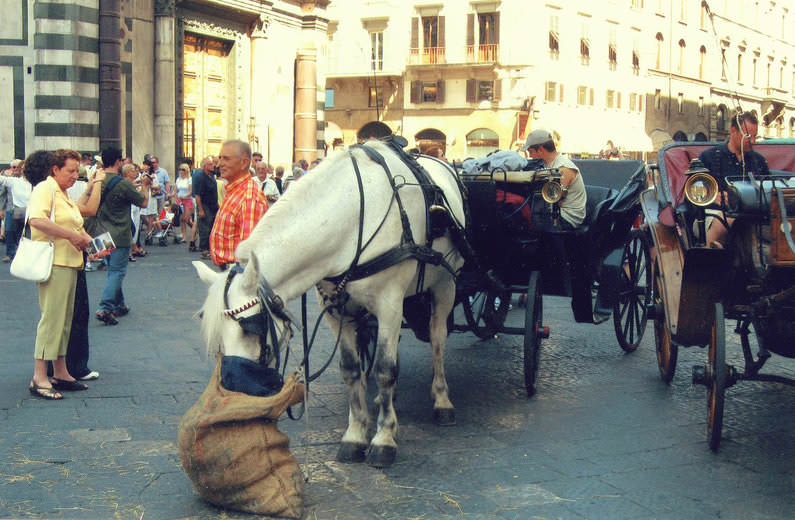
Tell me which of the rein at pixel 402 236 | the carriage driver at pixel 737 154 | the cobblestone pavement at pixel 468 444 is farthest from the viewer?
the carriage driver at pixel 737 154

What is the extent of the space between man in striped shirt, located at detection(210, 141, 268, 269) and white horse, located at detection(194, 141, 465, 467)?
892 mm

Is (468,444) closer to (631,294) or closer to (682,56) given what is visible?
(631,294)

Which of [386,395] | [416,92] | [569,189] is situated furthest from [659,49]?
[386,395]

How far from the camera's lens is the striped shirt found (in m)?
6.05

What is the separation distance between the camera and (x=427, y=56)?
151 ft

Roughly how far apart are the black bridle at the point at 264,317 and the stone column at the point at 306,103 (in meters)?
22.3

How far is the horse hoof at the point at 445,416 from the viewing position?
5.96 m

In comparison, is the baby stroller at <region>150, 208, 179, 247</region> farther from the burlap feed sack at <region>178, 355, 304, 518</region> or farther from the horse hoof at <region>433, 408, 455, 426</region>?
the burlap feed sack at <region>178, 355, 304, 518</region>

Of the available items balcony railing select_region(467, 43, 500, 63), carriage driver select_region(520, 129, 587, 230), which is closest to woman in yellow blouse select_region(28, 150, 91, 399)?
carriage driver select_region(520, 129, 587, 230)

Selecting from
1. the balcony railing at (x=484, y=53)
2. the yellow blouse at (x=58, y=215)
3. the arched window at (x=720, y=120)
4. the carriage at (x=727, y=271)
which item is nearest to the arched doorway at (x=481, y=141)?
the balcony railing at (x=484, y=53)

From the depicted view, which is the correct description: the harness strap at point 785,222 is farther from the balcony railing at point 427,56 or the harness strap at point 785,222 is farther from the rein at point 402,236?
the balcony railing at point 427,56

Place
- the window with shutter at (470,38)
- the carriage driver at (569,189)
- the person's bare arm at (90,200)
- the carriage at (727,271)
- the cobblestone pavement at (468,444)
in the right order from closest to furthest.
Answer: the cobblestone pavement at (468,444) → the carriage at (727,271) → the carriage driver at (569,189) → the person's bare arm at (90,200) → the window with shutter at (470,38)

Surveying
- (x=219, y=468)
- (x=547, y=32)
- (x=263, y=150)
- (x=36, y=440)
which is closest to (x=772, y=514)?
(x=219, y=468)

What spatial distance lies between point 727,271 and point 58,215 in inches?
175
